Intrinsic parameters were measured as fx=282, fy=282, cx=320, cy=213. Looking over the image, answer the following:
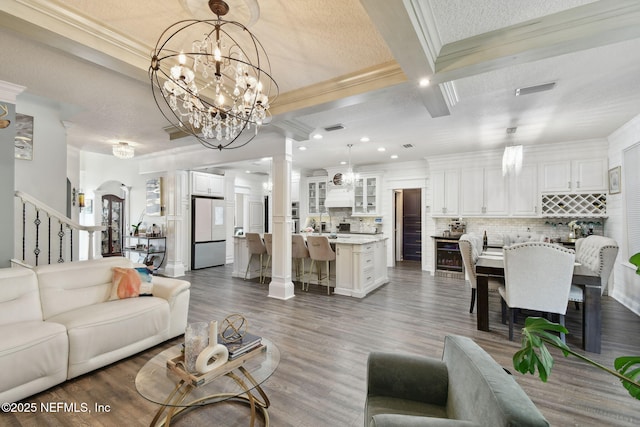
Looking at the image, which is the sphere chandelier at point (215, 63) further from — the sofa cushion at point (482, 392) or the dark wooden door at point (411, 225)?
the dark wooden door at point (411, 225)

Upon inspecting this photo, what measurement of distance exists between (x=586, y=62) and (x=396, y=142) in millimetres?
2957

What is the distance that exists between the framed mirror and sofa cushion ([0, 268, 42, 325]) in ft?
14.6

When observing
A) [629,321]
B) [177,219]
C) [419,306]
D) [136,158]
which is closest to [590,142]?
[629,321]

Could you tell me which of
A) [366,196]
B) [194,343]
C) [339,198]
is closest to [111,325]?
[194,343]

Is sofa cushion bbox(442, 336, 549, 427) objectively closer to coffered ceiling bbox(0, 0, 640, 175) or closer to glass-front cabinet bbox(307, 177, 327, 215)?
coffered ceiling bbox(0, 0, 640, 175)

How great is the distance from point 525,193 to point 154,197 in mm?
8309

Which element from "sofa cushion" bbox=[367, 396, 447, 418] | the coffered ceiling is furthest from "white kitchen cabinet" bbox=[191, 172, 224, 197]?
"sofa cushion" bbox=[367, 396, 447, 418]

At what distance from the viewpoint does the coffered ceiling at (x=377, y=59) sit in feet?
6.44

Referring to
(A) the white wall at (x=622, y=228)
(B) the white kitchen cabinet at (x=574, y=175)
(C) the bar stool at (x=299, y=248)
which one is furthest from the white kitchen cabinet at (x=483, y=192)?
(C) the bar stool at (x=299, y=248)

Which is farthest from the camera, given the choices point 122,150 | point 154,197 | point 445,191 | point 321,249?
point 154,197

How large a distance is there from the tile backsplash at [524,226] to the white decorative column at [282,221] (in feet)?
13.6

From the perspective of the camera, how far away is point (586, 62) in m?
2.59

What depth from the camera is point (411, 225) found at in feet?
28.2

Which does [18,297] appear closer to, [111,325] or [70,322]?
[70,322]
